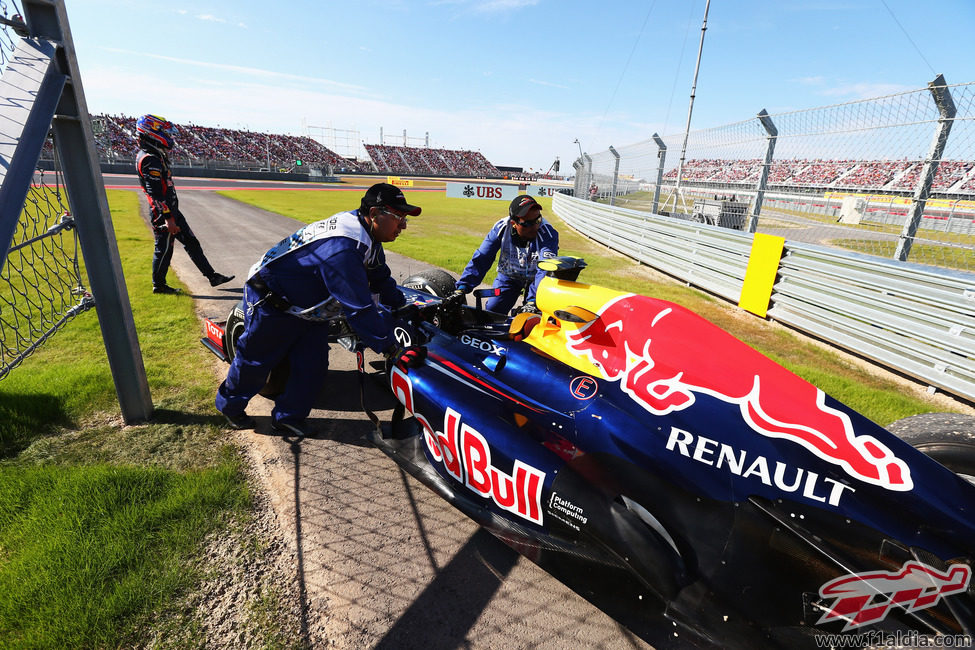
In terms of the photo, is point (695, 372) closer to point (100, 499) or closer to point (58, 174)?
point (100, 499)

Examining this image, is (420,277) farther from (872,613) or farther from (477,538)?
(872,613)

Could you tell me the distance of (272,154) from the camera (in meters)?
55.3

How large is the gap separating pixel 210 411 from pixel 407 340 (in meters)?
1.97

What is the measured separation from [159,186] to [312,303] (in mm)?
4639

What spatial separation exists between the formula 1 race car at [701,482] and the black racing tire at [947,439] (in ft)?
0.04

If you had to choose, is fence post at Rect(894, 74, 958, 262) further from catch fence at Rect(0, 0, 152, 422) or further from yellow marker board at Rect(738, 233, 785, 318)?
catch fence at Rect(0, 0, 152, 422)

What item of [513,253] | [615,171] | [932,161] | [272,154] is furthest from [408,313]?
[272,154]

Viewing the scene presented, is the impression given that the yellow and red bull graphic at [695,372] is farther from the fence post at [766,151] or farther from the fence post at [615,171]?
the fence post at [615,171]

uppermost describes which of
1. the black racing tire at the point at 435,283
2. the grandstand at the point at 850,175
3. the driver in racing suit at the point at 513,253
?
the grandstand at the point at 850,175

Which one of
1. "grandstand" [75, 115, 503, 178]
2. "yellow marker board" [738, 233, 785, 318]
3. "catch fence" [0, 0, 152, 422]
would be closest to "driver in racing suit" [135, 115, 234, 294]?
"catch fence" [0, 0, 152, 422]

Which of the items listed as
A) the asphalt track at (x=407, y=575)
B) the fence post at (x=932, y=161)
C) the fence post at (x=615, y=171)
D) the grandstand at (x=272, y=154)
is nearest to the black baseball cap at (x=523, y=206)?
the asphalt track at (x=407, y=575)

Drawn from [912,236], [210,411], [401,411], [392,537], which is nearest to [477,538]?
[392,537]

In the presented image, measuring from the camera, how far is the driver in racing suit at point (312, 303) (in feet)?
9.22

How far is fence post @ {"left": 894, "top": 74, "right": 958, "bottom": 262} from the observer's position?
5035 millimetres
